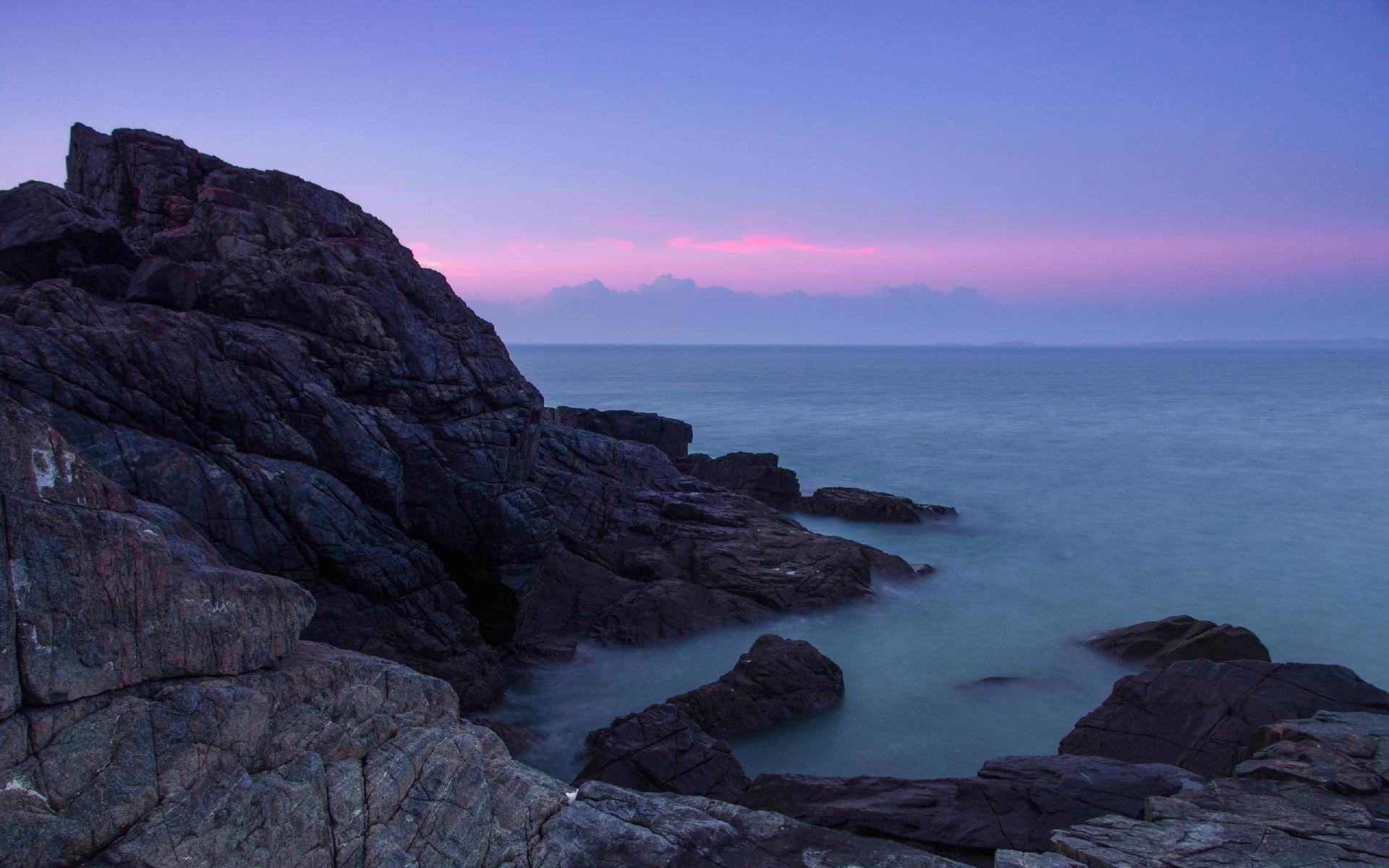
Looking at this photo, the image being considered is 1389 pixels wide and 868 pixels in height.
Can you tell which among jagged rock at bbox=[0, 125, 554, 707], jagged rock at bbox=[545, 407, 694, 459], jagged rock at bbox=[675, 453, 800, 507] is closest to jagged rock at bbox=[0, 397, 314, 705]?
jagged rock at bbox=[0, 125, 554, 707]

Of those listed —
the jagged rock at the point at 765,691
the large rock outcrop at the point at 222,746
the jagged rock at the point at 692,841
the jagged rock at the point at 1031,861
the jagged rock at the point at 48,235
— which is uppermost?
the jagged rock at the point at 48,235

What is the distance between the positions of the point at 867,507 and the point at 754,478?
197 inches

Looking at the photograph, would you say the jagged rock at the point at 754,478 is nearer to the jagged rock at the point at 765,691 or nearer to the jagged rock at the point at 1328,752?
the jagged rock at the point at 765,691

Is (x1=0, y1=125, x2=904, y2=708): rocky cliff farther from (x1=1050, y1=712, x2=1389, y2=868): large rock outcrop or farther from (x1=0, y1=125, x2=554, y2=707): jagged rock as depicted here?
(x1=1050, y1=712, x2=1389, y2=868): large rock outcrop

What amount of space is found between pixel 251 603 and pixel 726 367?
545 ft

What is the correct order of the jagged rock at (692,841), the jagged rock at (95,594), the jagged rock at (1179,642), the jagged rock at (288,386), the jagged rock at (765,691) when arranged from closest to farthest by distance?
the jagged rock at (95,594) < the jagged rock at (692,841) < the jagged rock at (288,386) < the jagged rock at (765,691) < the jagged rock at (1179,642)

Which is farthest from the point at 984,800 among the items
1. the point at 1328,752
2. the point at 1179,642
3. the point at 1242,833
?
the point at 1179,642

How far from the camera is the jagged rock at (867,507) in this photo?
34719 millimetres

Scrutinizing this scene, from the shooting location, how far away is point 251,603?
905cm

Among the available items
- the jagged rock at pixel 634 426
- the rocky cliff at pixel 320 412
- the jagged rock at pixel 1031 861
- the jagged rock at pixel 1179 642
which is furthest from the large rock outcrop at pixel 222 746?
the jagged rock at pixel 634 426

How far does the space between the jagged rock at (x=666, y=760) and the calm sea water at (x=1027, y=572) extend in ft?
8.13

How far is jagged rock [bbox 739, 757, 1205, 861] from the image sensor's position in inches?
426

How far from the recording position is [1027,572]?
94.2ft

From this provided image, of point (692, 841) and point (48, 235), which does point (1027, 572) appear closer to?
point (692, 841)
